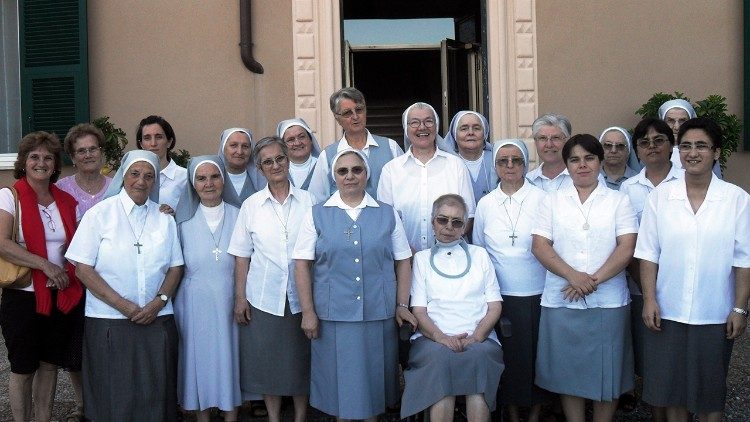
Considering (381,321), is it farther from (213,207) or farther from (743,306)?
(743,306)

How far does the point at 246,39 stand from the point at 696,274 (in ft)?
13.8

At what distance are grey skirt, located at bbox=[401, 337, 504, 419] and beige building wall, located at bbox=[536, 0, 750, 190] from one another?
331 centimetres

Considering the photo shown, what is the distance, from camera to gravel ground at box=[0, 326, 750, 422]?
442cm

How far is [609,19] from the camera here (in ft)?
21.2

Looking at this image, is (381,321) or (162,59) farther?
(162,59)

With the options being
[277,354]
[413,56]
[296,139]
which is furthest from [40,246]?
[413,56]

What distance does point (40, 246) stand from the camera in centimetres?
390

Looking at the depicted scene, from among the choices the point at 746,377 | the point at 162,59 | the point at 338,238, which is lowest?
the point at 746,377

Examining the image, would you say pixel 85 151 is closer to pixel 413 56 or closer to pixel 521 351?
pixel 521 351

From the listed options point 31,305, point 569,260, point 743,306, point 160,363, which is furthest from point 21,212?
point 743,306

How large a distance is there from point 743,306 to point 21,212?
3449 millimetres

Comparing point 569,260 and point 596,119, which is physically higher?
point 596,119

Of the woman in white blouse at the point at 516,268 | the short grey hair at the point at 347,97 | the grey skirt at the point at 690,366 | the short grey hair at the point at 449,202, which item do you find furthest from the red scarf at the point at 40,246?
the grey skirt at the point at 690,366

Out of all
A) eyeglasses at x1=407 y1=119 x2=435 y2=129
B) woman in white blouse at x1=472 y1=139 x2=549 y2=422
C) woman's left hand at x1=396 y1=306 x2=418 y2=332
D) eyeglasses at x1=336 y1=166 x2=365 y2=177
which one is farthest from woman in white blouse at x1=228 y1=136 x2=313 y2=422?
woman in white blouse at x1=472 y1=139 x2=549 y2=422
